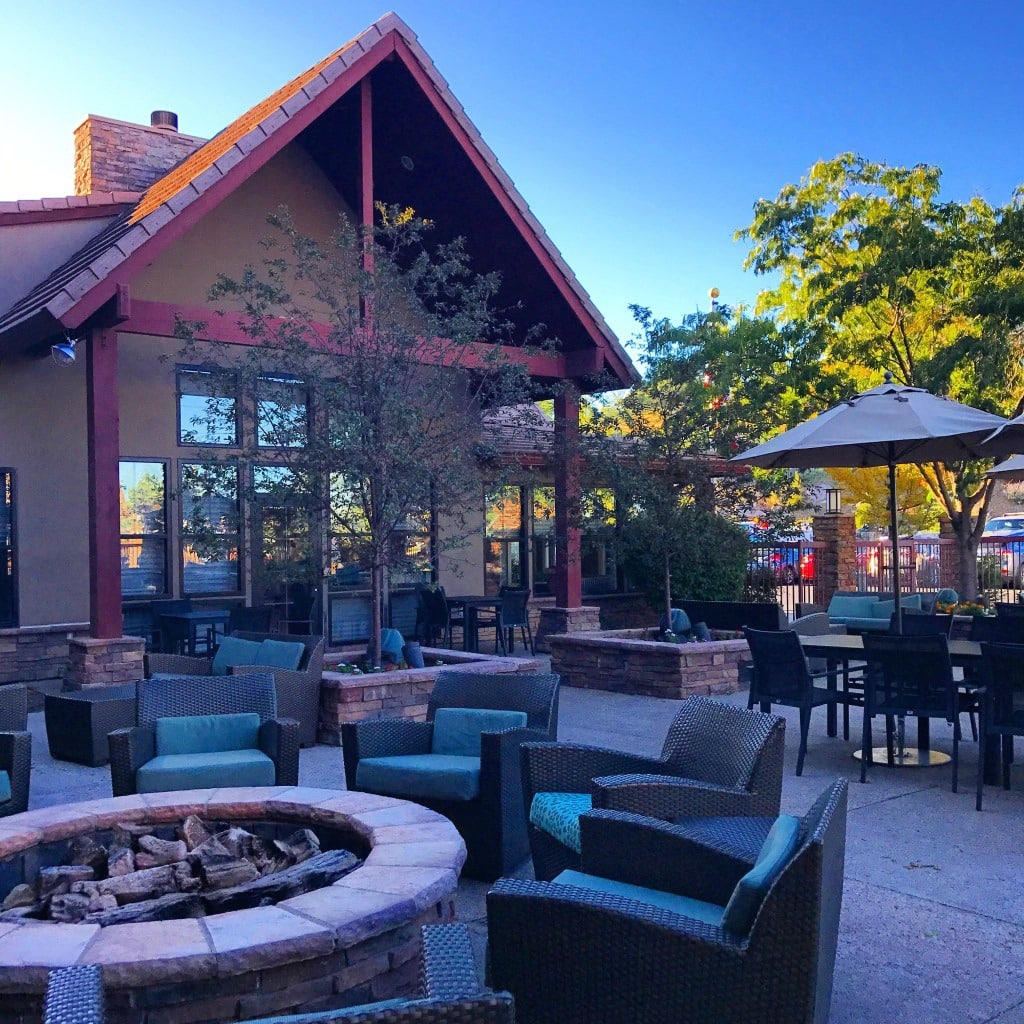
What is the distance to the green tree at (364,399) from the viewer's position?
834 centimetres

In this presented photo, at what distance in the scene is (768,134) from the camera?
19.8 metres

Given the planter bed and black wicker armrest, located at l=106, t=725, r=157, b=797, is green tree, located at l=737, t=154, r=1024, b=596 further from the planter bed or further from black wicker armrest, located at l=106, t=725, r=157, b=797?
black wicker armrest, located at l=106, t=725, r=157, b=797

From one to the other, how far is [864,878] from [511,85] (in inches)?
482

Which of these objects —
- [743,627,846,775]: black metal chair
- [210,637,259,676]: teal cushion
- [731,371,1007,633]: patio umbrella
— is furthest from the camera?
[210,637,259,676]: teal cushion

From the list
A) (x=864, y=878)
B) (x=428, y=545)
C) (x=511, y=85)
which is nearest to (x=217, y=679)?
(x=864, y=878)

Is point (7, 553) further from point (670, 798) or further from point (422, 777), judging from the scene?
point (670, 798)

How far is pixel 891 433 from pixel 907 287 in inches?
329

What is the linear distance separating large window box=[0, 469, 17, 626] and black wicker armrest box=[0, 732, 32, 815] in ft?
17.9

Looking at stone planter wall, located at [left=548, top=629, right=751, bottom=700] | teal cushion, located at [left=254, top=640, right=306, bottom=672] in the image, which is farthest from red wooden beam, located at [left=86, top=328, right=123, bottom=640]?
stone planter wall, located at [left=548, top=629, right=751, bottom=700]

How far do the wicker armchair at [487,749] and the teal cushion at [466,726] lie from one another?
6cm

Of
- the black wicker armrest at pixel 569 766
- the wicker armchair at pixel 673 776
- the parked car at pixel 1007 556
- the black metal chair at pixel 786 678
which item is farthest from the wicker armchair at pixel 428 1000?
the parked car at pixel 1007 556

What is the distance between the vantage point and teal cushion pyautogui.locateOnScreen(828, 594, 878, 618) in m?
12.2

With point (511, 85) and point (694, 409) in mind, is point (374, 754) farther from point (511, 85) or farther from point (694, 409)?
point (511, 85)

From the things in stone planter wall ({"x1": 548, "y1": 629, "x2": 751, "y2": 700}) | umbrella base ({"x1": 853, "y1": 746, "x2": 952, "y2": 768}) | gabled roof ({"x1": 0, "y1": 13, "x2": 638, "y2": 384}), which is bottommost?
umbrella base ({"x1": 853, "y1": 746, "x2": 952, "y2": 768})
